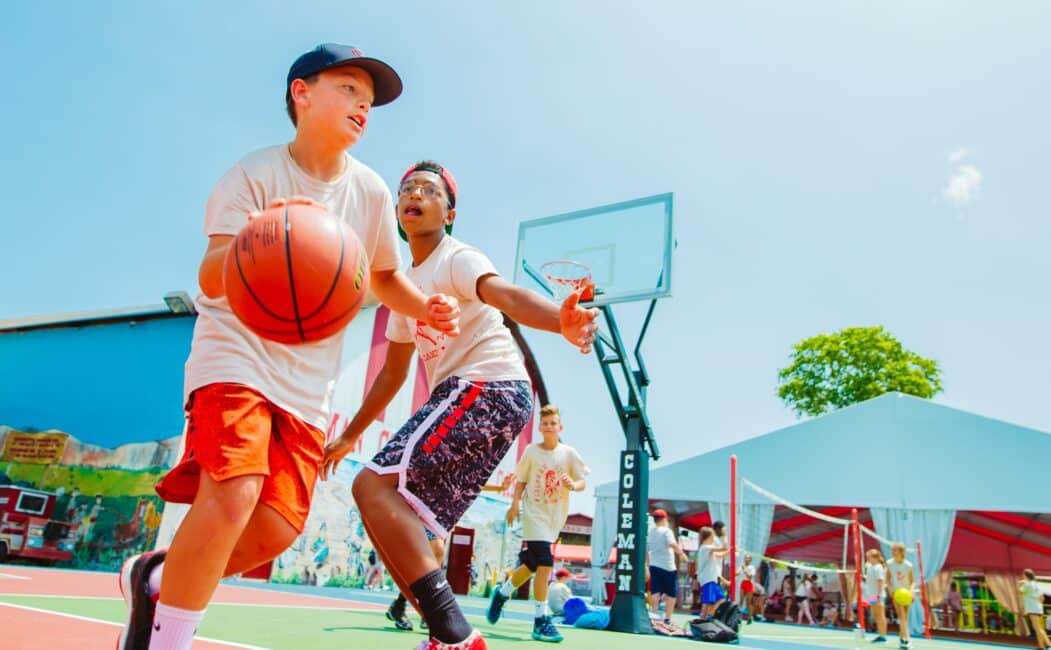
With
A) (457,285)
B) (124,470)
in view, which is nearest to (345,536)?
(124,470)

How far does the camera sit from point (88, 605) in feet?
16.1

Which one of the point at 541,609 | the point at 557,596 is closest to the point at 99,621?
the point at 541,609

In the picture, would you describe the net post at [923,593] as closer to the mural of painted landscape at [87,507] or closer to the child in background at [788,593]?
the child in background at [788,593]

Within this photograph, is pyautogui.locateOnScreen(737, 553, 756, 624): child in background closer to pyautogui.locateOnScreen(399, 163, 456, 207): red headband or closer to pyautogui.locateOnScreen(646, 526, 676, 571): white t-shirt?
pyautogui.locateOnScreen(646, 526, 676, 571): white t-shirt

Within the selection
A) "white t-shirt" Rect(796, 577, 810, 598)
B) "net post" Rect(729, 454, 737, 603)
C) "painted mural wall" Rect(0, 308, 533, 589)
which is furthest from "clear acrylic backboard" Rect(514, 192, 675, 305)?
"white t-shirt" Rect(796, 577, 810, 598)

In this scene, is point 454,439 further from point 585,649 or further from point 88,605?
point 88,605

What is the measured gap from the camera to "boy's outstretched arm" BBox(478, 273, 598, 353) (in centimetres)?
193

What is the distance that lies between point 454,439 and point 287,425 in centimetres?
59

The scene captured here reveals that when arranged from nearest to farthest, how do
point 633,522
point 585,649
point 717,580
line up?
point 585,649
point 633,522
point 717,580

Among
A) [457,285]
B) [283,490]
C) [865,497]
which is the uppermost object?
[865,497]

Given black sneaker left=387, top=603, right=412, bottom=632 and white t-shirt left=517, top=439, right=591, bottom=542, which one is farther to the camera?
white t-shirt left=517, top=439, right=591, bottom=542

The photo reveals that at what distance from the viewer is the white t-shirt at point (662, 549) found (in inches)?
438

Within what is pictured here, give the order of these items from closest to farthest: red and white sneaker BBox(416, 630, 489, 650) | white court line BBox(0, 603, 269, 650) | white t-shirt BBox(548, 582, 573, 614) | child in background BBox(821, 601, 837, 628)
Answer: red and white sneaker BBox(416, 630, 489, 650), white court line BBox(0, 603, 269, 650), white t-shirt BBox(548, 582, 573, 614), child in background BBox(821, 601, 837, 628)

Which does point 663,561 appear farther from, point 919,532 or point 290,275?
point 290,275
